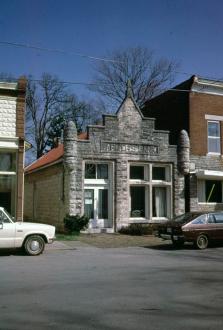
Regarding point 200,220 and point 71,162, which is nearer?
point 200,220

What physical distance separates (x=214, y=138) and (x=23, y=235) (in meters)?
16.0

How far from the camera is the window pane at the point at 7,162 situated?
2080 centimetres

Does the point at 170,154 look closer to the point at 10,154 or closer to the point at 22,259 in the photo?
the point at 10,154

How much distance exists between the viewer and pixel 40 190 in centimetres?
3073

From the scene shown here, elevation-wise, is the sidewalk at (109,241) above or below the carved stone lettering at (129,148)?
below

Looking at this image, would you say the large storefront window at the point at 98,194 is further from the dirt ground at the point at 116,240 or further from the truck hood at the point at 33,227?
the truck hood at the point at 33,227

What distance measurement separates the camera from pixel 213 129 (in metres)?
27.8

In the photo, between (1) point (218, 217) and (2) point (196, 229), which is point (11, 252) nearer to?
(2) point (196, 229)

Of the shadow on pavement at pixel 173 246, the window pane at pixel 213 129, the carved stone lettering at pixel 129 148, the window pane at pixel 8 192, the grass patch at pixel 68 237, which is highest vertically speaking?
the window pane at pixel 213 129

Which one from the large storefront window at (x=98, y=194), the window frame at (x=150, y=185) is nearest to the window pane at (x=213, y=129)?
the window frame at (x=150, y=185)

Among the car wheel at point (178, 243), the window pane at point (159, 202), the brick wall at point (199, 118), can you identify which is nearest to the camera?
the car wheel at point (178, 243)

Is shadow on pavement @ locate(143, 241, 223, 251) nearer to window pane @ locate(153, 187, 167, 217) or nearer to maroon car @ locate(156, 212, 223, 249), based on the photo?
maroon car @ locate(156, 212, 223, 249)

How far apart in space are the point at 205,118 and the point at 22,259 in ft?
53.8

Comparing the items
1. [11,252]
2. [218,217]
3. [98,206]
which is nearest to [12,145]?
[11,252]
